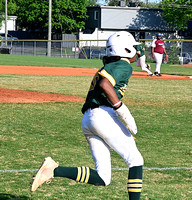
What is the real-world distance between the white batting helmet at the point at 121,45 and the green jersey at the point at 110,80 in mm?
102

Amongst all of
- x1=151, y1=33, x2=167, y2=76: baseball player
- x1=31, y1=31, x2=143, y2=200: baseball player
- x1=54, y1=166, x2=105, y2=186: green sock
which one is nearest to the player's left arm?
x1=31, y1=31, x2=143, y2=200: baseball player

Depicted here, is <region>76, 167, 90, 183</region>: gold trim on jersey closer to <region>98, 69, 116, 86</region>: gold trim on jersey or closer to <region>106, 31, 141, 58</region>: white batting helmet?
<region>98, 69, 116, 86</region>: gold trim on jersey

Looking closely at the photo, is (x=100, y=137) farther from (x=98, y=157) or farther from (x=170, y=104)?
(x=170, y=104)

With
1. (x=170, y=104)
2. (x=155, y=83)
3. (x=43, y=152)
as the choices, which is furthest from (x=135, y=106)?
(x=155, y=83)

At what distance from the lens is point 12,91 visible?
15.9 metres

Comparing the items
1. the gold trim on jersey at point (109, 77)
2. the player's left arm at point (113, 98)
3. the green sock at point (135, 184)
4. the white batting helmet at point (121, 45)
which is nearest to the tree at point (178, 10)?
the white batting helmet at point (121, 45)

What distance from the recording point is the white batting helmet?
5.23 m

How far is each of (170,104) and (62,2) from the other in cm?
6826

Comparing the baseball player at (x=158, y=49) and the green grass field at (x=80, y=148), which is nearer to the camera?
the green grass field at (x=80, y=148)

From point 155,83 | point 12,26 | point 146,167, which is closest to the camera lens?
point 146,167

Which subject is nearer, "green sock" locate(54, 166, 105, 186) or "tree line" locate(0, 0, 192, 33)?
"green sock" locate(54, 166, 105, 186)

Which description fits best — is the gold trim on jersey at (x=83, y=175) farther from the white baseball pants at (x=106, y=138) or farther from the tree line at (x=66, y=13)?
the tree line at (x=66, y=13)

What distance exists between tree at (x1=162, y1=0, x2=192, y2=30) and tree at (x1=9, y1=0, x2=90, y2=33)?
14.5 m

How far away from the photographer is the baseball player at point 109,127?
499 cm
